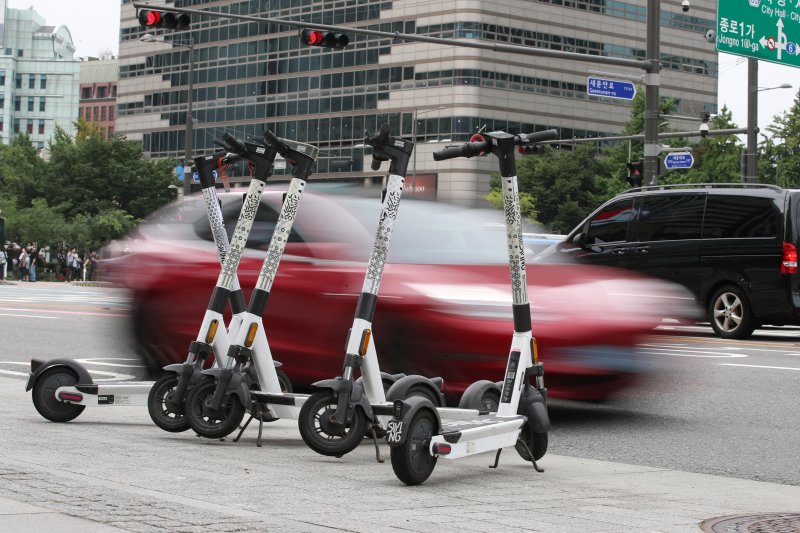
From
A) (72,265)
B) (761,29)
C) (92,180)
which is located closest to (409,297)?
(761,29)

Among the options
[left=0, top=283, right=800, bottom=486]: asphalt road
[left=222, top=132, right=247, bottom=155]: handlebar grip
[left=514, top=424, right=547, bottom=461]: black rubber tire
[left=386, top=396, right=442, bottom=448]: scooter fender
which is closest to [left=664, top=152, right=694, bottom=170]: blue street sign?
[left=0, top=283, right=800, bottom=486]: asphalt road

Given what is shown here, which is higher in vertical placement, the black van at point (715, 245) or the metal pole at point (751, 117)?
the metal pole at point (751, 117)

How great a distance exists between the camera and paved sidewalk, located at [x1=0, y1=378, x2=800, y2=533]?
207 inches

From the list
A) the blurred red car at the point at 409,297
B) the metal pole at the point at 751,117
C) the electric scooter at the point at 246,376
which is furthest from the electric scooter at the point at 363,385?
the metal pole at the point at 751,117

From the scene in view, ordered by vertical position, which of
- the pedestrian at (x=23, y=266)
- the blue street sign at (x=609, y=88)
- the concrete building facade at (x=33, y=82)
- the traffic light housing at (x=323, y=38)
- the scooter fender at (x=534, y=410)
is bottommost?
the scooter fender at (x=534, y=410)

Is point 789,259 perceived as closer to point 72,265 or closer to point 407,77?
point 72,265

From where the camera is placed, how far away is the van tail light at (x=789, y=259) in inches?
685

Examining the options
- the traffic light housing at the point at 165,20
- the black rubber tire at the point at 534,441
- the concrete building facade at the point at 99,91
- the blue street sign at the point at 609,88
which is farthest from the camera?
the concrete building facade at the point at 99,91

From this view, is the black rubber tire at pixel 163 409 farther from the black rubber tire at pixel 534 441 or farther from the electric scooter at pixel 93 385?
the black rubber tire at pixel 534 441

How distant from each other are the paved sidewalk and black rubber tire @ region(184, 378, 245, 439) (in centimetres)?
9

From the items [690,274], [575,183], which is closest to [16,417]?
[690,274]

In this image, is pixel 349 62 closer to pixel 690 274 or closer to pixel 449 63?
pixel 449 63

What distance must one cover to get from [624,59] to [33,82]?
6283 inches

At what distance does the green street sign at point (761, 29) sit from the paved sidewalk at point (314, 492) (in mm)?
18877
